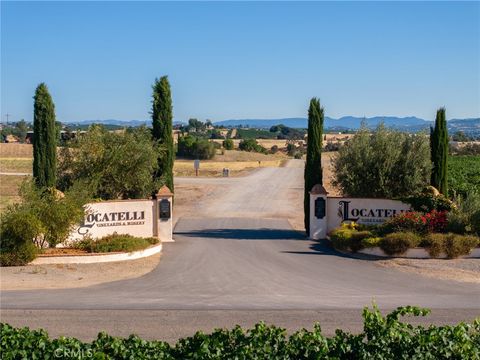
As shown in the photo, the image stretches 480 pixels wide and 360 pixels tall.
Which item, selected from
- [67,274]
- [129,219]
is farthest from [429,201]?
[67,274]

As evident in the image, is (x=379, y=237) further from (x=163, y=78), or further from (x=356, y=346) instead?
(x=356, y=346)

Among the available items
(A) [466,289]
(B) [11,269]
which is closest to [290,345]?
(A) [466,289]

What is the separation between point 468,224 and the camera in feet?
76.4

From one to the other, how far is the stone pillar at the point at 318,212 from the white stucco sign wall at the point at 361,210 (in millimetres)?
207

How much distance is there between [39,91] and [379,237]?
519 inches

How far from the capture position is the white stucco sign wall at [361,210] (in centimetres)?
2595

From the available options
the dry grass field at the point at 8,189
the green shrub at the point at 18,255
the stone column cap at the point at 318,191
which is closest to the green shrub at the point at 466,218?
the stone column cap at the point at 318,191

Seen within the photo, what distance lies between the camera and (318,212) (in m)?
27.0

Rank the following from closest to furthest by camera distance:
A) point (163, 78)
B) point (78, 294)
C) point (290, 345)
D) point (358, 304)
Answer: point (290, 345) → point (358, 304) → point (78, 294) → point (163, 78)

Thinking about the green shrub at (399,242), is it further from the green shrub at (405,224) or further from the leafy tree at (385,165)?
the leafy tree at (385,165)

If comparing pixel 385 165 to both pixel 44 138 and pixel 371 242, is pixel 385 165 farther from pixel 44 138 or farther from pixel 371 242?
pixel 44 138

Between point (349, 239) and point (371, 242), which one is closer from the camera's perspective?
point (371, 242)

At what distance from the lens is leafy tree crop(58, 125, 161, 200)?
27.3 meters

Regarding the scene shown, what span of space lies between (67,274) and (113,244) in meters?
2.84
